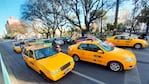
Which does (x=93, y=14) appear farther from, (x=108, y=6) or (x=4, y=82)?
(x=4, y=82)

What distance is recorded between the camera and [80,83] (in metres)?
5.07

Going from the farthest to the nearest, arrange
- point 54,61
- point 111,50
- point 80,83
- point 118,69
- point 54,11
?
1. point 54,11
2. point 111,50
3. point 118,69
4. point 54,61
5. point 80,83

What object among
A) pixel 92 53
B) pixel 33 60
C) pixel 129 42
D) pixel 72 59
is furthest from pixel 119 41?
pixel 33 60

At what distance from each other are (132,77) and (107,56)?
1423 mm

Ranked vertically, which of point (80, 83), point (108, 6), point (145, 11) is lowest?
point (80, 83)

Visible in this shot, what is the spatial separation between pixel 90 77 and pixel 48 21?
2348 cm

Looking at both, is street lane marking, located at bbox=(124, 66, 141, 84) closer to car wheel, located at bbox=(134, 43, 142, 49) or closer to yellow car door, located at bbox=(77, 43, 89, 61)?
yellow car door, located at bbox=(77, 43, 89, 61)

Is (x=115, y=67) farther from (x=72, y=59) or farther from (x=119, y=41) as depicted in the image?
(x=119, y=41)

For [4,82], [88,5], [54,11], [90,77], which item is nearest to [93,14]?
[88,5]

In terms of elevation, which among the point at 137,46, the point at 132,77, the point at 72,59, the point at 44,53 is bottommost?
the point at 132,77

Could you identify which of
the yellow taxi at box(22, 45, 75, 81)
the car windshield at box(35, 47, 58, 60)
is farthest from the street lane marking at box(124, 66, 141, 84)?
the car windshield at box(35, 47, 58, 60)

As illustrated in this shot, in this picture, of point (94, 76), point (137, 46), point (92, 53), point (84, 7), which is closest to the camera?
point (94, 76)

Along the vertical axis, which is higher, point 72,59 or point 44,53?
point 44,53

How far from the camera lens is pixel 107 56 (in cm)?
605
